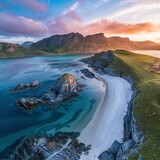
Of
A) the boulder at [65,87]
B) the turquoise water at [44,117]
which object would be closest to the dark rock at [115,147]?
the turquoise water at [44,117]

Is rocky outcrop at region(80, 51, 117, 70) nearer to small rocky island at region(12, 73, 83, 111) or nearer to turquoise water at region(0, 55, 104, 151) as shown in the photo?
small rocky island at region(12, 73, 83, 111)

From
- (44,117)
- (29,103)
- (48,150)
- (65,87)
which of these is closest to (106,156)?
(48,150)

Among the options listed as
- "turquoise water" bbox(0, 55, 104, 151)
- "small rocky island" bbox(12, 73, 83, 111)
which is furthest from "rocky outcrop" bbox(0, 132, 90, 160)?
"small rocky island" bbox(12, 73, 83, 111)

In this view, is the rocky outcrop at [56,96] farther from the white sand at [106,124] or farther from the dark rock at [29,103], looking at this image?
the white sand at [106,124]

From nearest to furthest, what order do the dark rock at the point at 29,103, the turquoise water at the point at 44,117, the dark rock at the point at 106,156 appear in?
the dark rock at the point at 106,156
the turquoise water at the point at 44,117
the dark rock at the point at 29,103

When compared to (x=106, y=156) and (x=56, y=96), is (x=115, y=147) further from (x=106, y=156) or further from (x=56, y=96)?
(x=56, y=96)

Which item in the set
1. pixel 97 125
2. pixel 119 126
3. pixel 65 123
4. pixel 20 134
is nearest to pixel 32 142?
pixel 20 134

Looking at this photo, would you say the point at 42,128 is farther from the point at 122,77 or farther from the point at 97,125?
the point at 122,77
